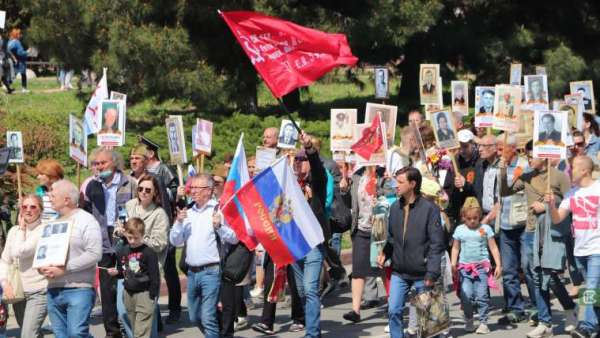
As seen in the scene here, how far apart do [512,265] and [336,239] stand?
2.43 meters

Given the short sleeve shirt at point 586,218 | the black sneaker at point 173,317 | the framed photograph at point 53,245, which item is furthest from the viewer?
the black sneaker at point 173,317

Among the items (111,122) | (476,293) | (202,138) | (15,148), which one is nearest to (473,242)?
(476,293)

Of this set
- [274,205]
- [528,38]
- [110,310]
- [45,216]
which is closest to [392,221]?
[274,205]

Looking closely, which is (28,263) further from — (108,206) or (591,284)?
(591,284)

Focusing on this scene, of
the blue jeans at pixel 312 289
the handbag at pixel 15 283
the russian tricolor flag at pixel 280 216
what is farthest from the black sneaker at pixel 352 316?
the handbag at pixel 15 283

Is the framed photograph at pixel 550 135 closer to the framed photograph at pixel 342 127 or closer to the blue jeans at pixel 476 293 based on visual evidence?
the blue jeans at pixel 476 293

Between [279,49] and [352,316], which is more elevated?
[279,49]

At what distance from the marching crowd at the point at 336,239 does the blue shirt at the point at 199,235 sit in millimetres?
11

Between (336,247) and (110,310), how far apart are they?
324 centimetres

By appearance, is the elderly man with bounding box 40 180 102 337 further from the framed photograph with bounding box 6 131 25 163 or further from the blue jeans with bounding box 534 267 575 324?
the blue jeans with bounding box 534 267 575 324

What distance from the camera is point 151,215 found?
10648 millimetres

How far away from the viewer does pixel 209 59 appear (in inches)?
854

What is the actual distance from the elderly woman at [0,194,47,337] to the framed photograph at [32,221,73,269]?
0.51 m

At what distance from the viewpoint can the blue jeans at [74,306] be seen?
9.30m
